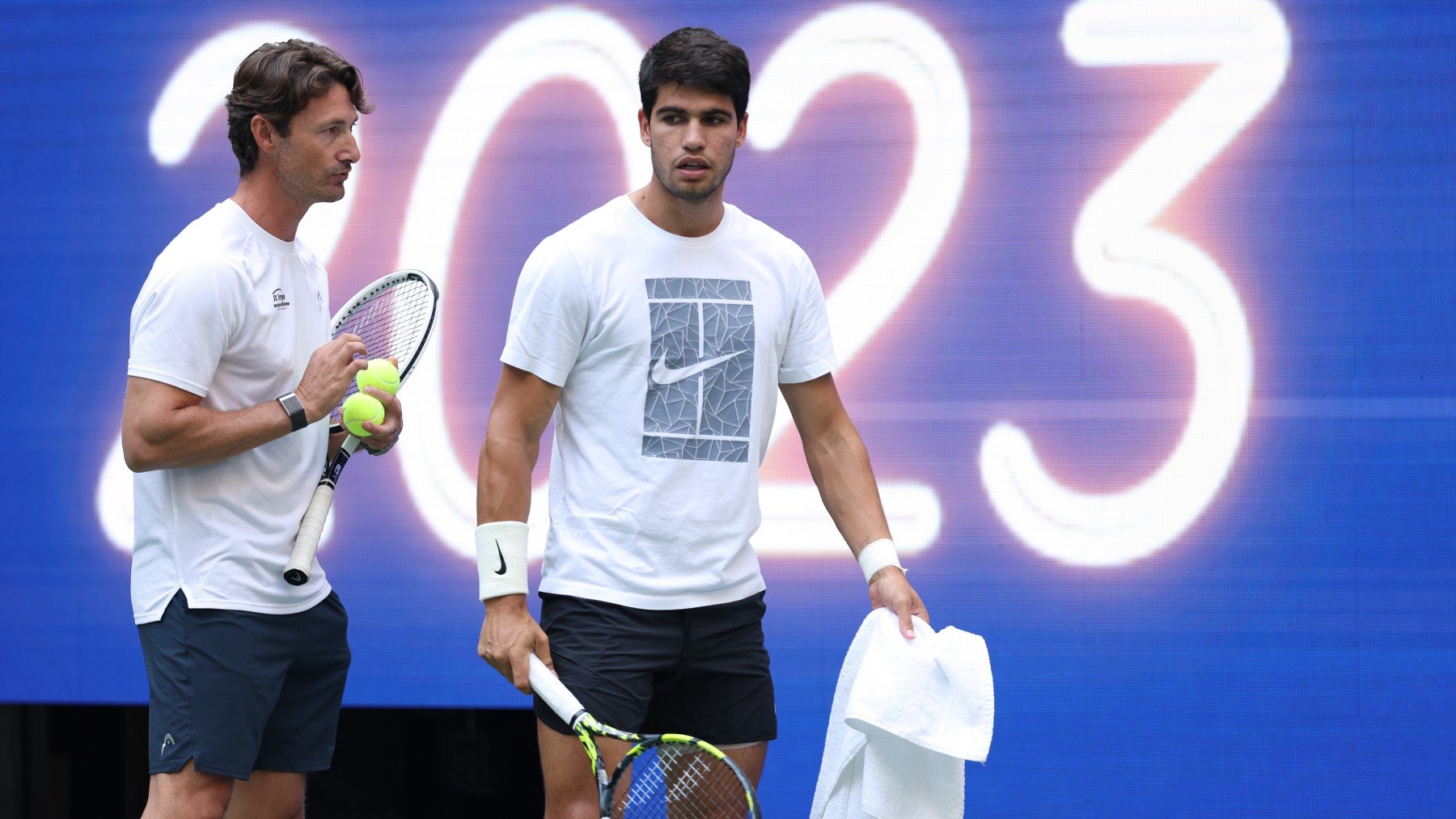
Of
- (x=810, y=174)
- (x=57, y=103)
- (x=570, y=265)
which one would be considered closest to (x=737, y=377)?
(x=570, y=265)

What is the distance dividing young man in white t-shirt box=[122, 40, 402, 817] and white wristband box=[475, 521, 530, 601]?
0.33 meters

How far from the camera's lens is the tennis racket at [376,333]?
222cm

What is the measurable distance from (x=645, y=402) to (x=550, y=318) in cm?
18

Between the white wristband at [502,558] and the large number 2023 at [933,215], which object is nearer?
the white wristband at [502,558]

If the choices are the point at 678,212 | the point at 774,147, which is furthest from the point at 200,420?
the point at 774,147

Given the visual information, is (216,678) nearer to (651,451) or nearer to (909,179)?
(651,451)

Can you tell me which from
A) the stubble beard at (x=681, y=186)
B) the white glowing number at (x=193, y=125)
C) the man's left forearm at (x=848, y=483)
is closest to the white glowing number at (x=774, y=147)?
the white glowing number at (x=193, y=125)

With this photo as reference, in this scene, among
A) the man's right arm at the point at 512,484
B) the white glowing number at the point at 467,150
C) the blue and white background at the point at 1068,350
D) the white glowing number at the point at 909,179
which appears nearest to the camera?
the man's right arm at the point at 512,484

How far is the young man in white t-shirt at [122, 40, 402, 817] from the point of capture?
2.09m

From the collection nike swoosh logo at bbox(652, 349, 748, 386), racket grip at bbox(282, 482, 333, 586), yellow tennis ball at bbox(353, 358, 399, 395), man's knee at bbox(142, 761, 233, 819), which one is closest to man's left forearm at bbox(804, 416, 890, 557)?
nike swoosh logo at bbox(652, 349, 748, 386)

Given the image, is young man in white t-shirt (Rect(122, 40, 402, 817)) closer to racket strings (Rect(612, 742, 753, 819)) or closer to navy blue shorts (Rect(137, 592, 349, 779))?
navy blue shorts (Rect(137, 592, 349, 779))

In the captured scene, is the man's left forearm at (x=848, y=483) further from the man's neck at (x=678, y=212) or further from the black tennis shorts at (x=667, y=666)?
the man's neck at (x=678, y=212)

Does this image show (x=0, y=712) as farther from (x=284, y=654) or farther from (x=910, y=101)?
(x=910, y=101)

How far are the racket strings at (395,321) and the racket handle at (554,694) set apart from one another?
0.65 metres
